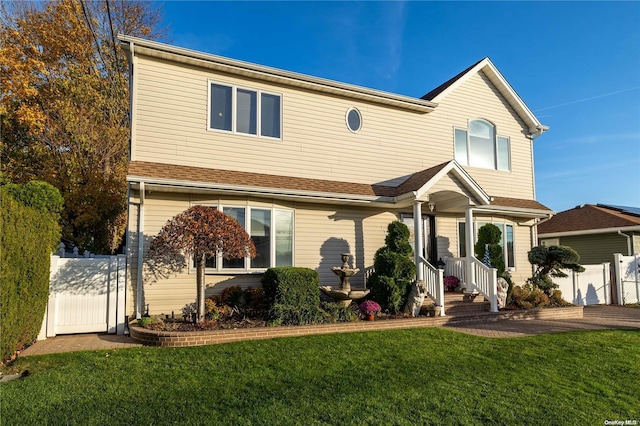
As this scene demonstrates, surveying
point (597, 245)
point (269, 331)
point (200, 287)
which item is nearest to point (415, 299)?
point (269, 331)

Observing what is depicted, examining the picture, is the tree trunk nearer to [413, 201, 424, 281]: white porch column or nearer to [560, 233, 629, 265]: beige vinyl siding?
[413, 201, 424, 281]: white porch column

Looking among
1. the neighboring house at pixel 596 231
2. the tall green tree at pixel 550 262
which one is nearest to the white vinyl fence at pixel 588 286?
the tall green tree at pixel 550 262

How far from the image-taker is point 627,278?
15836mm

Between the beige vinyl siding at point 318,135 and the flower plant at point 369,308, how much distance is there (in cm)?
393

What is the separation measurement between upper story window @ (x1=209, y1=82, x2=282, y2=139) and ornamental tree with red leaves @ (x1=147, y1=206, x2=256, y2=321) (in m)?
3.12

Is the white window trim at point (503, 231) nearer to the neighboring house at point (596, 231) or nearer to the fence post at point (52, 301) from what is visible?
the neighboring house at point (596, 231)

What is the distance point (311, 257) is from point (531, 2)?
9.57 m

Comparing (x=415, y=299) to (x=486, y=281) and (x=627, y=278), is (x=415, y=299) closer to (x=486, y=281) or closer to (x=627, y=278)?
(x=486, y=281)

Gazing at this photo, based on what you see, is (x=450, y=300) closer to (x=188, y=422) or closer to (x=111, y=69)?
(x=188, y=422)

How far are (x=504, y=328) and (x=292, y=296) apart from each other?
17.2 feet

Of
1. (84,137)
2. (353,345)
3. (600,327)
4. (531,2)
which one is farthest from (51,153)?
(600,327)

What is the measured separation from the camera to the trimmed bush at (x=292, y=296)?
347 inches

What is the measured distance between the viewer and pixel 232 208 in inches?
409

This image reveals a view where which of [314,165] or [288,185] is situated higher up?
[314,165]
